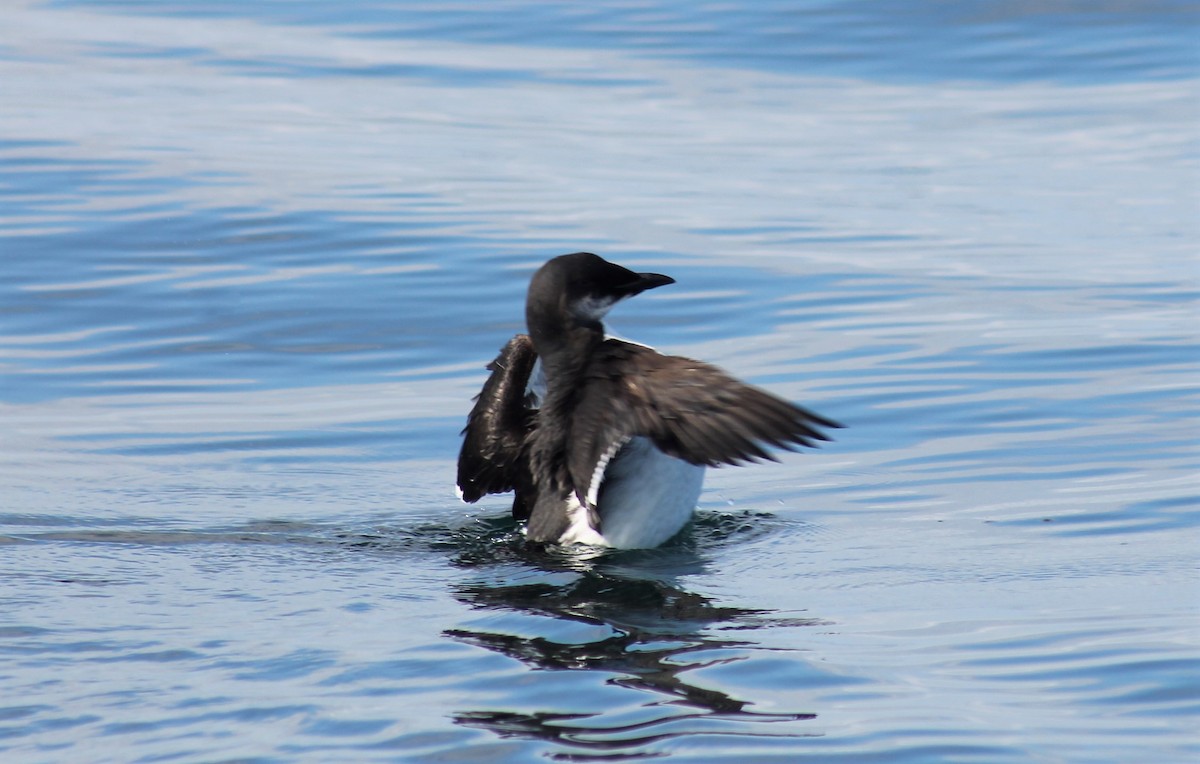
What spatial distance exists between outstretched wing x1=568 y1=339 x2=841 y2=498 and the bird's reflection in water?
0.39m

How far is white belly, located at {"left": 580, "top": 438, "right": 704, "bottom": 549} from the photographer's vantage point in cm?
679

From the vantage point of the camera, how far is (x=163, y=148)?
50.8ft

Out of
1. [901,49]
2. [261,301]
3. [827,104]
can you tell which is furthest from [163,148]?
[901,49]

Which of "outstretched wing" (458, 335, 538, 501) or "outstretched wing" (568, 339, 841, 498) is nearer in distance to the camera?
"outstretched wing" (568, 339, 841, 498)

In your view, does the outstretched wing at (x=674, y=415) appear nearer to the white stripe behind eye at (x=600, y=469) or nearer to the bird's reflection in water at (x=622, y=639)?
the white stripe behind eye at (x=600, y=469)

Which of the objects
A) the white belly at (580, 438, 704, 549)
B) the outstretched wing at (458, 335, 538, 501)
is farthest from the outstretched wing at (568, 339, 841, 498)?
the outstretched wing at (458, 335, 538, 501)

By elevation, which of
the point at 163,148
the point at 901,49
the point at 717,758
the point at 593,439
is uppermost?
the point at 901,49

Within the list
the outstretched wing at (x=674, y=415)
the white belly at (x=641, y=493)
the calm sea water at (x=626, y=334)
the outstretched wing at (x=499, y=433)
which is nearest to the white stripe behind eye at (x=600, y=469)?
the outstretched wing at (x=674, y=415)

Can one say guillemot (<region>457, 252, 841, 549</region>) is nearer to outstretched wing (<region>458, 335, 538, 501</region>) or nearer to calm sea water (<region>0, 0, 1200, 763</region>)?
outstretched wing (<region>458, 335, 538, 501</region>)

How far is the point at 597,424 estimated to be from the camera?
6504 mm

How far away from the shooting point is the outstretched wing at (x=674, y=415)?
19.3 ft

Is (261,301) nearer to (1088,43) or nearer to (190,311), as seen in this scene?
→ (190,311)

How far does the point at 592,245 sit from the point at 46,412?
4.37 m

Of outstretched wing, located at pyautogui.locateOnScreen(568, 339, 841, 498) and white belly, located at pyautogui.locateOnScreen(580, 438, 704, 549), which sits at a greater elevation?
outstretched wing, located at pyautogui.locateOnScreen(568, 339, 841, 498)
